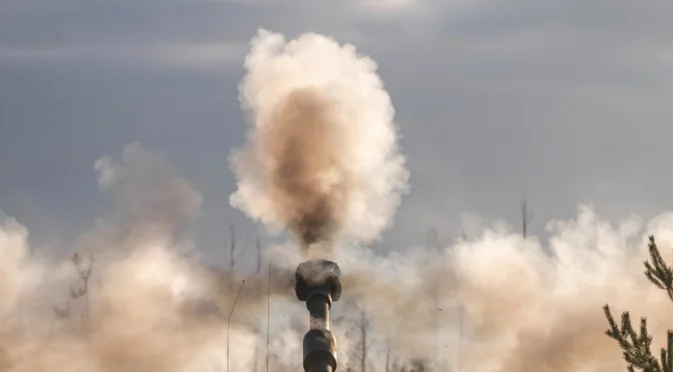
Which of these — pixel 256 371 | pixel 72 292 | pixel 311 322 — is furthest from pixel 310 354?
pixel 72 292

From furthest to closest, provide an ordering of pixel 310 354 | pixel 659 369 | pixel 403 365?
pixel 403 365, pixel 310 354, pixel 659 369

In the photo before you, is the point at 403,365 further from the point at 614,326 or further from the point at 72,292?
the point at 614,326

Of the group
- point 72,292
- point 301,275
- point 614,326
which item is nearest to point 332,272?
point 301,275

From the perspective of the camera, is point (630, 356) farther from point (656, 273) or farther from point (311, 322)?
point (311, 322)

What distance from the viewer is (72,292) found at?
74.5 metres

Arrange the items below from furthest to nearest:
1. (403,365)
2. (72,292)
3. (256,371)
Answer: (72,292) → (256,371) → (403,365)

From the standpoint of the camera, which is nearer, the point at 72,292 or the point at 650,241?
the point at 650,241

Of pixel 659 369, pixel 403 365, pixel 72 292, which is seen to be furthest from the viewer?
pixel 72 292

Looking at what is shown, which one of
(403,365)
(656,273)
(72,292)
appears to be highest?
(72,292)

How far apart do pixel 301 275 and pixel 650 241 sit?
7819 millimetres

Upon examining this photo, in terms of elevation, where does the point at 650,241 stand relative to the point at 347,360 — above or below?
below

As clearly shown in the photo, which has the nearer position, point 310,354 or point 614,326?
point 614,326

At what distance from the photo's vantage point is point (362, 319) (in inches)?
2406

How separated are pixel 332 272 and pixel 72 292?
50.7 m
